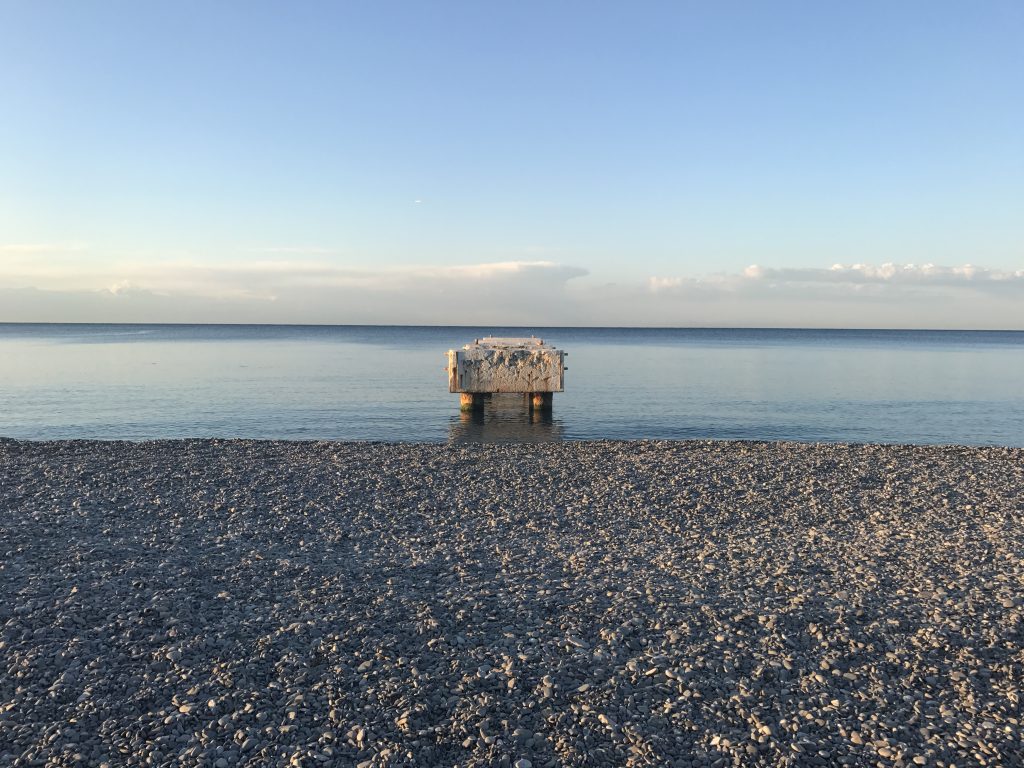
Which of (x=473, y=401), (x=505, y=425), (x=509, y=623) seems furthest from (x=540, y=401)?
(x=509, y=623)

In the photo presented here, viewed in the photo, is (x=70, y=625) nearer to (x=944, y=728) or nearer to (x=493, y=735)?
(x=493, y=735)

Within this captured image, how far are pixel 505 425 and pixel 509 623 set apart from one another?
18521 mm

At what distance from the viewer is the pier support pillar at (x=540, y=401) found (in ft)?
89.3

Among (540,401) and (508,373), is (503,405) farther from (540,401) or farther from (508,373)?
(508,373)

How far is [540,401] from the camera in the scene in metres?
27.4

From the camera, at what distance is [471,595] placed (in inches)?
324

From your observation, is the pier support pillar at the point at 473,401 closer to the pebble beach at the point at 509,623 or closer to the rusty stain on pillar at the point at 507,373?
the rusty stain on pillar at the point at 507,373

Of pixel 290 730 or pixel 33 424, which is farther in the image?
pixel 33 424

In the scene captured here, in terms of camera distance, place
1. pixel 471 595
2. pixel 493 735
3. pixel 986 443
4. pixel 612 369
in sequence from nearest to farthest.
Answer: pixel 493 735 < pixel 471 595 < pixel 986 443 < pixel 612 369

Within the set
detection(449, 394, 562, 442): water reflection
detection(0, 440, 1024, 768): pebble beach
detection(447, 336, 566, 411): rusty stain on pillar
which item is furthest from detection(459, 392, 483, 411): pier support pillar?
detection(0, 440, 1024, 768): pebble beach

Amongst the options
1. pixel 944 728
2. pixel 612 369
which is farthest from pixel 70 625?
pixel 612 369

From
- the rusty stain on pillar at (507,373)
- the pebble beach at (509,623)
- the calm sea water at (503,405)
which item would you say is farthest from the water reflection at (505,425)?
the pebble beach at (509,623)

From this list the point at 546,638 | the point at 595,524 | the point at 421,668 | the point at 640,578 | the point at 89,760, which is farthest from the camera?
the point at 595,524

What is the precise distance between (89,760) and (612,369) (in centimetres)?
4918
